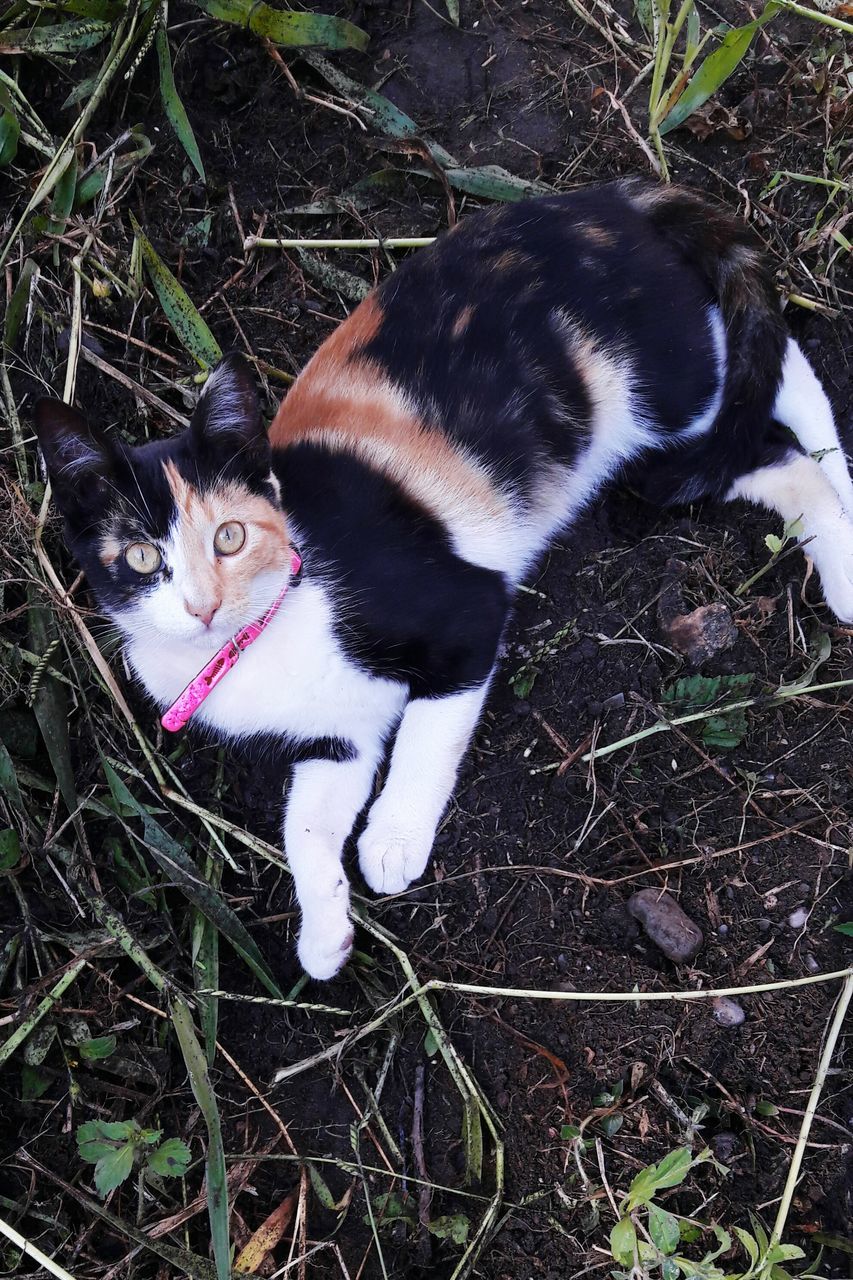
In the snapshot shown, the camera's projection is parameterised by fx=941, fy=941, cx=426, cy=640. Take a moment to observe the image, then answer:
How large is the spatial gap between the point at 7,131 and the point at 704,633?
1.95 meters

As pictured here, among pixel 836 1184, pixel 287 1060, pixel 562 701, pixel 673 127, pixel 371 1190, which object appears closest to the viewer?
pixel 836 1184

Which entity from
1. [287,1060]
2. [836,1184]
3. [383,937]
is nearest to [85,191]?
[383,937]

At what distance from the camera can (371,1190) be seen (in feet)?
5.30

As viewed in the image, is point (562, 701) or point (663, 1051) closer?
point (663, 1051)

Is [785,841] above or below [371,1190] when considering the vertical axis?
above

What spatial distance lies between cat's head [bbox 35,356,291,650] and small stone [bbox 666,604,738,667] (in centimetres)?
80

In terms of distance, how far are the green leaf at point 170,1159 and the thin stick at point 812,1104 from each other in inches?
36.2

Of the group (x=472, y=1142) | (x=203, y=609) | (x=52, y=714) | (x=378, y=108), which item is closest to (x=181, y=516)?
(x=203, y=609)

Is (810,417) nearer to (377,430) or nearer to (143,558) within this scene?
(377,430)

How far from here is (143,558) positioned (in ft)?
4.97

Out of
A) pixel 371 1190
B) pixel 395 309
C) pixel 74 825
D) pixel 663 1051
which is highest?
pixel 395 309

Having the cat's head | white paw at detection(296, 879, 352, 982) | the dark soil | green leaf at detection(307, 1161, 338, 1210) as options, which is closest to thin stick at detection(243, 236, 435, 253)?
the dark soil

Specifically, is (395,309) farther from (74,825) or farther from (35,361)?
(74,825)

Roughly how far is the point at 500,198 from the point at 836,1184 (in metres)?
2.09
